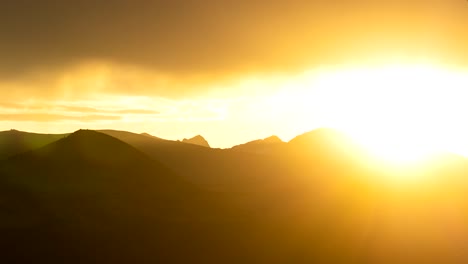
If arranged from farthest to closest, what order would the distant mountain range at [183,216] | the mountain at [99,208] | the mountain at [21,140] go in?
the mountain at [21,140], the distant mountain range at [183,216], the mountain at [99,208]

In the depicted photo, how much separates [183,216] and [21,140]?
88.4m

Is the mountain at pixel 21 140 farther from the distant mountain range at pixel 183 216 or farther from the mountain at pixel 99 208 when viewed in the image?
the mountain at pixel 99 208

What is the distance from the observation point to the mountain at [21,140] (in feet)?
514

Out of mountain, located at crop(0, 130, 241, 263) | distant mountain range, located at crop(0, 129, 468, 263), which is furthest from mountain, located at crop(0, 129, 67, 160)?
mountain, located at crop(0, 130, 241, 263)

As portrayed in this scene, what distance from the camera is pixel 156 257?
8031 centimetres

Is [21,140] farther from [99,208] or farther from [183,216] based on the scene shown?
[183,216]

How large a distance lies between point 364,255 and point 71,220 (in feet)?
152

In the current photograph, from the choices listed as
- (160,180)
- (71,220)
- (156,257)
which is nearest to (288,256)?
(156,257)

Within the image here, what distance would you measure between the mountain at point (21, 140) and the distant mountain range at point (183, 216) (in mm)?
2027

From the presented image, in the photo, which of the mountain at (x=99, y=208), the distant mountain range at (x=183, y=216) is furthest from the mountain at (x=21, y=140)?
the mountain at (x=99, y=208)

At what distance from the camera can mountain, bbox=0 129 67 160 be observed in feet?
514

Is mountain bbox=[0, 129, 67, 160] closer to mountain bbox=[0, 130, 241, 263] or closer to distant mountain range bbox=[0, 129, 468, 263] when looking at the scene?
distant mountain range bbox=[0, 129, 468, 263]

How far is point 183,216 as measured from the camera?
101m

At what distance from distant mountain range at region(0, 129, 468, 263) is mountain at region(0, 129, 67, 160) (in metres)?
2.03
